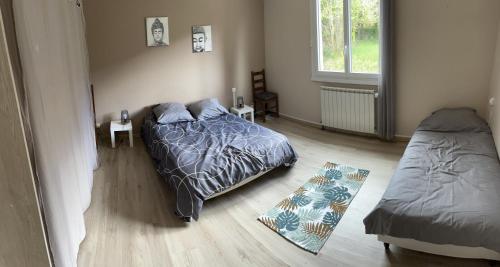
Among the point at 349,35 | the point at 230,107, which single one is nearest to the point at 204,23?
the point at 230,107

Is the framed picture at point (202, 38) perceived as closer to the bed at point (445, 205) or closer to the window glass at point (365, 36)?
the window glass at point (365, 36)

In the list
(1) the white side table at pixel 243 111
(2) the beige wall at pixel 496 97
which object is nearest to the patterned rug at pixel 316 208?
(2) the beige wall at pixel 496 97

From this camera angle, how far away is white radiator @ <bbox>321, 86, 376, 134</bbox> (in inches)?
184

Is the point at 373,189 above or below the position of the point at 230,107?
below

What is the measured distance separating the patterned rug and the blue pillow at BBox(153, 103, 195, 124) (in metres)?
2.12

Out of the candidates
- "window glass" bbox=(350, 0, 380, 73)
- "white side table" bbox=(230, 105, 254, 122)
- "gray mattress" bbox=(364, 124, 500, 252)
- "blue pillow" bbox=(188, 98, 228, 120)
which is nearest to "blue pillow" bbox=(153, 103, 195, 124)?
"blue pillow" bbox=(188, 98, 228, 120)

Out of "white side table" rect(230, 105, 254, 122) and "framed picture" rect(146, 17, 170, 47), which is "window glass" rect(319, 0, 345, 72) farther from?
"framed picture" rect(146, 17, 170, 47)

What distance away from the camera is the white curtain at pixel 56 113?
1.83 meters

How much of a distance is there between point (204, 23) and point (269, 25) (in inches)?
46.1

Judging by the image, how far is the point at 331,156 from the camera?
4.30 metres

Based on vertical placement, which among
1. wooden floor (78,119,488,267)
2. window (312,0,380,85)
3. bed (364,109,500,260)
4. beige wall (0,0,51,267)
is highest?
window (312,0,380,85)

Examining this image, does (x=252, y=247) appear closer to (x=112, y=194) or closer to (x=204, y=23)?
(x=112, y=194)

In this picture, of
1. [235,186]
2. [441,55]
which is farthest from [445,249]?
[441,55]

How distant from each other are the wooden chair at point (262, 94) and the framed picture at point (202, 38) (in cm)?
99
